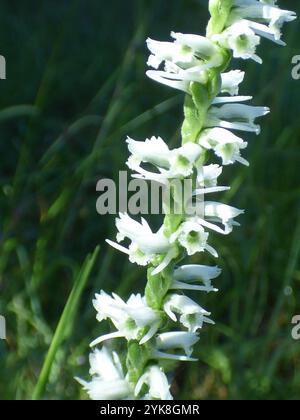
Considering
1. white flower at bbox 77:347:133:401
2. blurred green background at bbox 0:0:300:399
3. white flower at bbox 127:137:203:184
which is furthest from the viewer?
blurred green background at bbox 0:0:300:399

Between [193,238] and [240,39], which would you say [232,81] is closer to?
[240,39]

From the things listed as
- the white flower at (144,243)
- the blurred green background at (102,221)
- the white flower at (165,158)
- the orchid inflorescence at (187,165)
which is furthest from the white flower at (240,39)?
the blurred green background at (102,221)

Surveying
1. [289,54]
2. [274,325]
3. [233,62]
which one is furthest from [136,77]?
[274,325]

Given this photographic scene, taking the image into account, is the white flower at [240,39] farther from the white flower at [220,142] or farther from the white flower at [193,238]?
the white flower at [193,238]

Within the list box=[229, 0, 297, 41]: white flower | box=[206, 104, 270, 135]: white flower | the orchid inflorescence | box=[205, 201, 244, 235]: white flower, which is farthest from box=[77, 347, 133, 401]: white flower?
box=[229, 0, 297, 41]: white flower

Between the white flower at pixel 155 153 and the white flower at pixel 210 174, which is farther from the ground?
the white flower at pixel 155 153

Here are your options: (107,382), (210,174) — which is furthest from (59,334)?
(210,174)

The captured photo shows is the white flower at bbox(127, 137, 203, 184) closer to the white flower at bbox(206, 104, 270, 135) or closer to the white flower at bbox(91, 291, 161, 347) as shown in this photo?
the white flower at bbox(206, 104, 270, 135)
